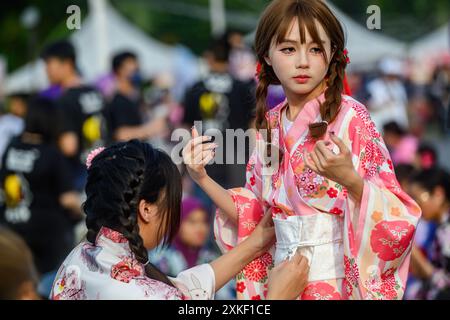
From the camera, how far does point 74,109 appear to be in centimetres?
878

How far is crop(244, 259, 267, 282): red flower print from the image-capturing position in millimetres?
3953

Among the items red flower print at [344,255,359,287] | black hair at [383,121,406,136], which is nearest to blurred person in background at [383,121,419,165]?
black hair at [383,121,406,136]

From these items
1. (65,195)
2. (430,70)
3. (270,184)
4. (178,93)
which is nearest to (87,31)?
(178,93)

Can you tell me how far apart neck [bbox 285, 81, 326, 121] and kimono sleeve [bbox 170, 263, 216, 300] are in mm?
653

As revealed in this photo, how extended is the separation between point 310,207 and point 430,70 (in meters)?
17.3

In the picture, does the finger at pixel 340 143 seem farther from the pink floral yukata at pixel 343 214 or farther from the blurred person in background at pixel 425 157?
the blurred person in background at pixel 425 157

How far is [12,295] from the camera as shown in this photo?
3.10 meters

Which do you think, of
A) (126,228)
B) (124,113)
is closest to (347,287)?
(126,228)

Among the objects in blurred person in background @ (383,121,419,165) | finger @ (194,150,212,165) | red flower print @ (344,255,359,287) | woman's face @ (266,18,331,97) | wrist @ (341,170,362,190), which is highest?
woman's face @ (266,18,331,97)

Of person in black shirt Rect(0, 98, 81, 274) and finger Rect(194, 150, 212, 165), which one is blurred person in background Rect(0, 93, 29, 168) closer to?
person in black shirt Rect(0, 98, 81, 274)

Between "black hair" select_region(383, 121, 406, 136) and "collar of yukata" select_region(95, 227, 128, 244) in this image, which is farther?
"black hair" select_region(383, 121, 406, 136)

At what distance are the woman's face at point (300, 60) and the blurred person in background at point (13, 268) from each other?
117cm

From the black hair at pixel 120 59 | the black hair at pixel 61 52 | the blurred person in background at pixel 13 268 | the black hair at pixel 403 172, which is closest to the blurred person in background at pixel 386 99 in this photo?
the black hair at pixel 120 59
